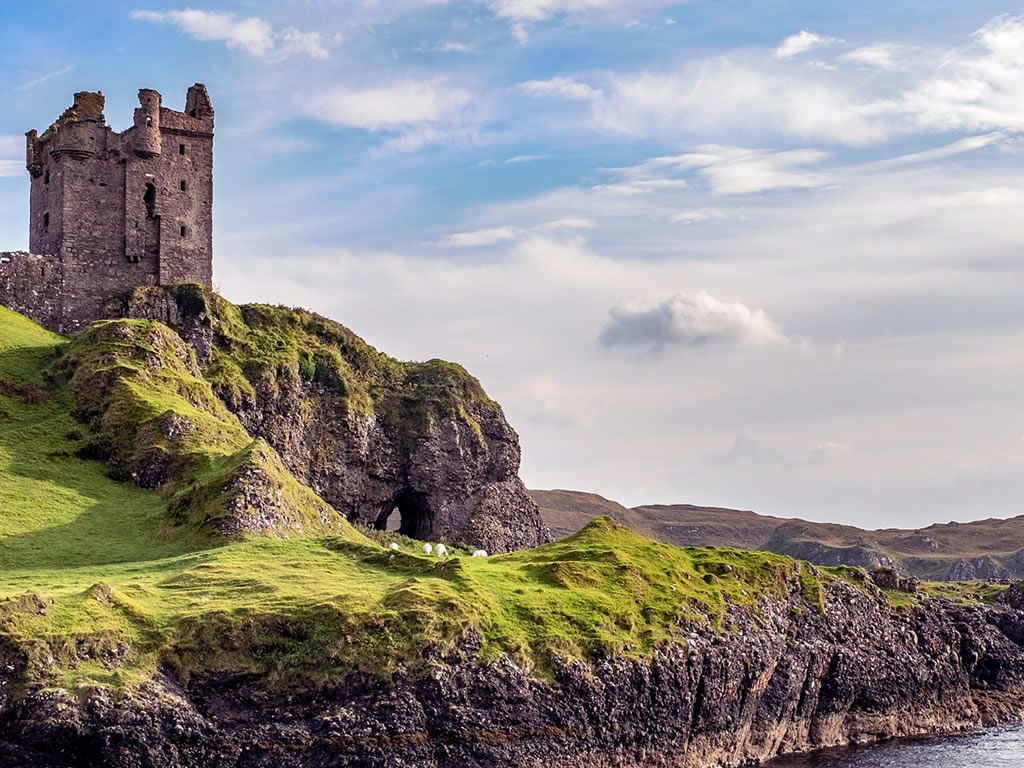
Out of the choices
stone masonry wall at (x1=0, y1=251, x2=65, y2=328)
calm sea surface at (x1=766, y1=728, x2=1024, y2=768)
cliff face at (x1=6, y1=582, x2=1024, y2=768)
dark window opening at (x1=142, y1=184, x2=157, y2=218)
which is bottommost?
calm sea surface at (x1=766, y1=728, x2=1024, y2=768)

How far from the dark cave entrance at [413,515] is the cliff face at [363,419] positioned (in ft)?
0.36

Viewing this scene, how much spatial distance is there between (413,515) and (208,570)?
51517 millimetres

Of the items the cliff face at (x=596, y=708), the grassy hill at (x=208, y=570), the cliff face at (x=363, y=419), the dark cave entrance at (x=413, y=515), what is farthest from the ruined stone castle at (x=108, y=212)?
the cliff face at (x=596, y=708)

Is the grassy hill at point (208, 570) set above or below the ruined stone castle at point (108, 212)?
below

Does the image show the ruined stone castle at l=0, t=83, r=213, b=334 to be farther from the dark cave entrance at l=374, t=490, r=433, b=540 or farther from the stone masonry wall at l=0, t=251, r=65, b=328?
the dark cave entrance at l=374, t=490, r=433, b=540

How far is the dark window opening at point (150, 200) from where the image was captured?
104312 mm

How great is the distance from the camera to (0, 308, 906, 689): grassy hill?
54.7m

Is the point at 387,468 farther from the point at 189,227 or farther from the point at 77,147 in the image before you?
the point at 77,147

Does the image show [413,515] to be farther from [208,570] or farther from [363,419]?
[208,570]

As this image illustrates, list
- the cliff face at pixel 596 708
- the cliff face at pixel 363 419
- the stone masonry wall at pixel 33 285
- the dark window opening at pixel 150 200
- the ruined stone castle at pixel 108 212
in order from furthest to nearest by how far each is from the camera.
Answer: the dark window opening at pixel 150 200
the cliff face at pixel 363 419
the ruined stone castle at pixel 108 212
the stone masonry wall at pixel 33 285
the cliff face at pixel 596 708

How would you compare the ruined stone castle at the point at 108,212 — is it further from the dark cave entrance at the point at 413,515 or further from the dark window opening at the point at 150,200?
the dark cave entrance at the point at 413,515

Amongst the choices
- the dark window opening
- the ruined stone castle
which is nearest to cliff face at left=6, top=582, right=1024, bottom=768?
the ruined stone castle

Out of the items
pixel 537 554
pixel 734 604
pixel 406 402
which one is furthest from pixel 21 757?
pixel 406 402

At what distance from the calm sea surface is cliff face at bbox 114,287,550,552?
42.7 m
